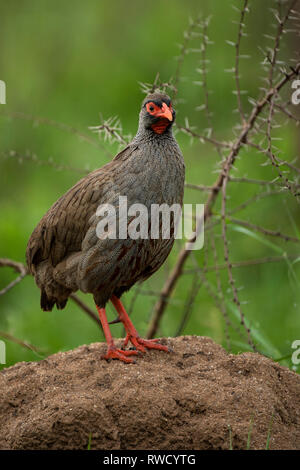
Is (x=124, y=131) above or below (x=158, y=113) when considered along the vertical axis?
above

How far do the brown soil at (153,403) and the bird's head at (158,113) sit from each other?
1317mm

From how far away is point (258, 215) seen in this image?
7.71 m

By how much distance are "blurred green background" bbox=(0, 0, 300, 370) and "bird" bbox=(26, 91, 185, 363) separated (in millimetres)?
732

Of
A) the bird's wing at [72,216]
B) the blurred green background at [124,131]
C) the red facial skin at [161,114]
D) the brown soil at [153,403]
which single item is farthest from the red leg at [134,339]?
the red facial skin at [161,114]

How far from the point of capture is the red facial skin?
13.4 feet

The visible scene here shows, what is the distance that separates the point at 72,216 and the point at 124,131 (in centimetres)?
507

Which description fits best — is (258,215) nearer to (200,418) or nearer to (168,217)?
(168,217)

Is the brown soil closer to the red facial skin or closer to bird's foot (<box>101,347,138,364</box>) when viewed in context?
bird's foot (<box>101,347,138,364</box>)

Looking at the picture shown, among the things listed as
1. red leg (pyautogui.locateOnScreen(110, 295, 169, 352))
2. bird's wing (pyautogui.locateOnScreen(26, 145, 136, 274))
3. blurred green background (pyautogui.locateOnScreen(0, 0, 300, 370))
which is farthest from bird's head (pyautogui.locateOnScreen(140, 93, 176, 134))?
red leg (pyautogui.locateOnScreen(110, 295, 169, 352))

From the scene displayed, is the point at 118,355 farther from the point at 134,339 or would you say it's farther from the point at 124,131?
the point at 124,131

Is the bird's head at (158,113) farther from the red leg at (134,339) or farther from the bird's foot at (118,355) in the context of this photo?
the bird's foot at (118,355)

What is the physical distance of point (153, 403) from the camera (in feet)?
11.3

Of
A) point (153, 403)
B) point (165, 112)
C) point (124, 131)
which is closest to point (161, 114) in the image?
point (165, 112)
